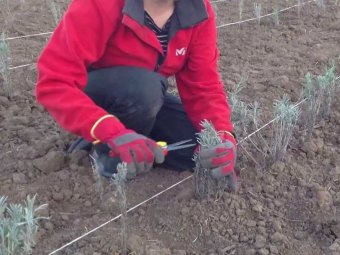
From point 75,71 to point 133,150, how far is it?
0.38 metres

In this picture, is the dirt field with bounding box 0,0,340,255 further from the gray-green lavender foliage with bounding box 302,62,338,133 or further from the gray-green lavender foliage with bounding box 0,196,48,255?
the gray-green lavender foliage with bounding box 0,196,48,255

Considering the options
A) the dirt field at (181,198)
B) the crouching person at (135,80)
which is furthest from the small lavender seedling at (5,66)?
the crouching person at (135,80)

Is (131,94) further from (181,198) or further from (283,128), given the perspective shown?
(283,128)

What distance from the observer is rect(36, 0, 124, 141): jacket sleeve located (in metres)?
2.03

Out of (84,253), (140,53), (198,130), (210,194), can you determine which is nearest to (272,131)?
(198,130)

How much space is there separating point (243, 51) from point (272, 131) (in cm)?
134

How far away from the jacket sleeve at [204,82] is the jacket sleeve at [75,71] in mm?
450

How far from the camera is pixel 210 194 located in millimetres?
2295

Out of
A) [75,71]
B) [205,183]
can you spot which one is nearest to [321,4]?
[205,183]

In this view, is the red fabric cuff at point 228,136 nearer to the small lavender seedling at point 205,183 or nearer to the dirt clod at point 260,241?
the small lavender seedling at point 205,183

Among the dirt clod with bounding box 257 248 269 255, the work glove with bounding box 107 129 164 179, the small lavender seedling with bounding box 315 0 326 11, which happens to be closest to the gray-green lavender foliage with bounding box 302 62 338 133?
the dirt clod with bounding box 257 248 269 255

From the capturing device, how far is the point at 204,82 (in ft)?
8.10

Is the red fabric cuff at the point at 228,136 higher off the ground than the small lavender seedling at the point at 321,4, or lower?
higher

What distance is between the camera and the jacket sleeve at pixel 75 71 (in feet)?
6.66
